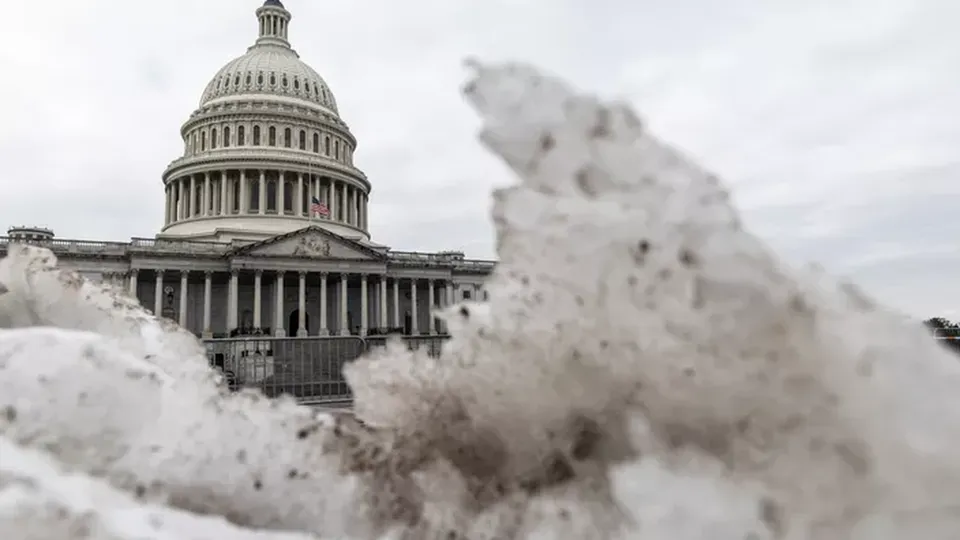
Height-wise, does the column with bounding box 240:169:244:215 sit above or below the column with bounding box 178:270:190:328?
above

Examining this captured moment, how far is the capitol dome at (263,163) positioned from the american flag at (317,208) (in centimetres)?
8

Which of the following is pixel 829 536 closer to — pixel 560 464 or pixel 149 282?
pixel 560 464

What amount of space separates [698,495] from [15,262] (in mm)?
2686

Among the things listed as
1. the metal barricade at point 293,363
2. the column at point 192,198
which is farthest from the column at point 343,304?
the metal barricade at point 293,363

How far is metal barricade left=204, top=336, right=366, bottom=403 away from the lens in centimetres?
1443

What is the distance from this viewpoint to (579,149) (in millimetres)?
1344

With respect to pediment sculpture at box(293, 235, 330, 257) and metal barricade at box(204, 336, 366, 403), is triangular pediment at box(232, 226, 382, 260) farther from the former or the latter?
metal barricade at box(204, 336, 366, 403)

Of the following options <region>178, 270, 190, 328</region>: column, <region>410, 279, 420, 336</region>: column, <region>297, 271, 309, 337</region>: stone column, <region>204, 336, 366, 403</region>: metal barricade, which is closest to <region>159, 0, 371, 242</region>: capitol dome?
<region>178, 270, 190, 328</region>: column

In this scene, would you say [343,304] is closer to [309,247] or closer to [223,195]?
[309,247]

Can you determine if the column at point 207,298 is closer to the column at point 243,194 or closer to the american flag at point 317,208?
the column at point 243,194

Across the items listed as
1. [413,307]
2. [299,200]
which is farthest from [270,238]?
[413,307]

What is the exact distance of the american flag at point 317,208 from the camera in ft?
146

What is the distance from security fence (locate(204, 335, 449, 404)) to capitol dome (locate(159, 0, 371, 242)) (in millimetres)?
29285

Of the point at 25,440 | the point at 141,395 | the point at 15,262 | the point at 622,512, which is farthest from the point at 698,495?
the point at 15,262
